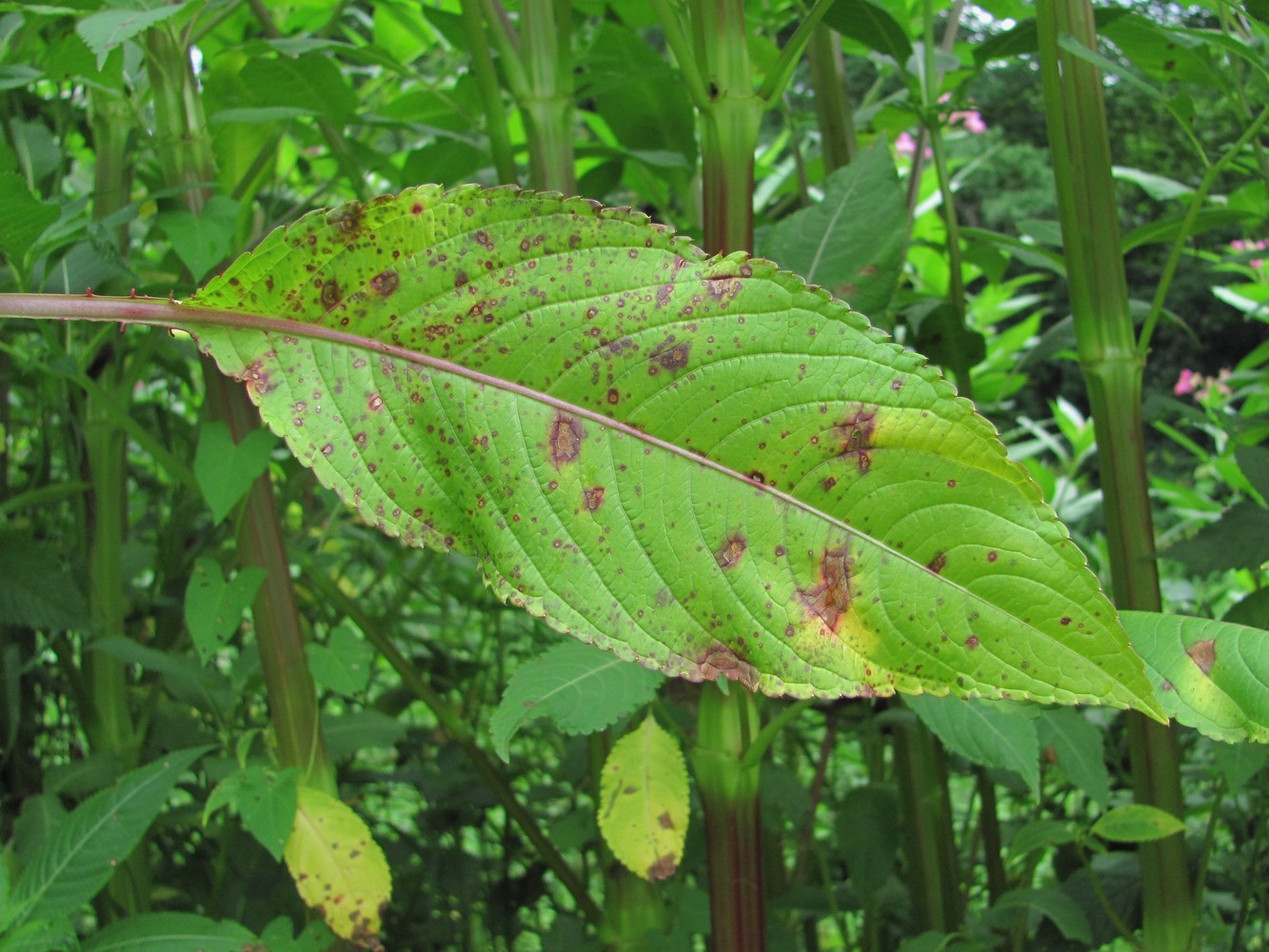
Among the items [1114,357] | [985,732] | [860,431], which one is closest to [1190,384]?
[1114,357]

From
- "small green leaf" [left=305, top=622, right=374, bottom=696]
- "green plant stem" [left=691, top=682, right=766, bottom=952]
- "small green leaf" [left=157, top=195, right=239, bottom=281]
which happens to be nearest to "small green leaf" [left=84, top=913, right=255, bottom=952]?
"small green leaf" [left=305, top=622, right=374, bottom=696]

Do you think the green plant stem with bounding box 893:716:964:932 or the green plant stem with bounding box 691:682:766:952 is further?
the green plant stem with bounding box 893:716:964:932

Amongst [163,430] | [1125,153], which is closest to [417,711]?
[163,430]

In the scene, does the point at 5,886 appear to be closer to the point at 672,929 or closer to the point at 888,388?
the point at 672,929

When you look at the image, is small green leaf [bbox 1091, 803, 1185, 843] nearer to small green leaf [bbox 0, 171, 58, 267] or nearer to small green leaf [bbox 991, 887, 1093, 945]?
small green leaf [bbox 991, 887, 1093, 945]

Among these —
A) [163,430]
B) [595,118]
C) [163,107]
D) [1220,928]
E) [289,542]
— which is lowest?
[1220,928]

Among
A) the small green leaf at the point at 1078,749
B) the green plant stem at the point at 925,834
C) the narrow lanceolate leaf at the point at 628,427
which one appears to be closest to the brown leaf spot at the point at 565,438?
the narrow lanceolate leaf at the point at 628,427
